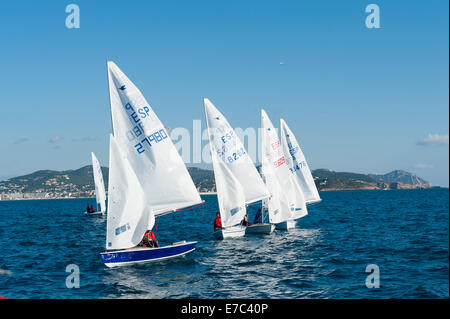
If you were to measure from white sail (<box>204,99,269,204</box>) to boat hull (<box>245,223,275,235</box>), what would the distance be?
8.15ft

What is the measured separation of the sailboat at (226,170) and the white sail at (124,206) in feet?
32.8

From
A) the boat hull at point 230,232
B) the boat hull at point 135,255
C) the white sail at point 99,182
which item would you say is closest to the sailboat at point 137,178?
the boat hull at point 135,255

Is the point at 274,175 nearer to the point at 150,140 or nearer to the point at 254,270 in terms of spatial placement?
the point at 150,140

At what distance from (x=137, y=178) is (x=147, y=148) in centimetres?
188

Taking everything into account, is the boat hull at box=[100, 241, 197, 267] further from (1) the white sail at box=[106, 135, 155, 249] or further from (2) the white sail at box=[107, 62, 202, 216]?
(2) the white sail at box=[107, 62, 202, 216]

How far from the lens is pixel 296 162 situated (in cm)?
4509

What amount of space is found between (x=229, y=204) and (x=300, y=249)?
22.3 feet

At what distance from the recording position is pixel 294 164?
44.9m

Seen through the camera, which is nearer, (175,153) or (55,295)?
(55,295)

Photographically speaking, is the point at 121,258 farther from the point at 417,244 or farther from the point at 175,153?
the point at 417,244

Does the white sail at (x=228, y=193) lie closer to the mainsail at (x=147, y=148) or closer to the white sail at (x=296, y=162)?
the mainsail at (x=147, y=148)

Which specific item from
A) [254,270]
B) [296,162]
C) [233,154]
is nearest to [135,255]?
[254,270]

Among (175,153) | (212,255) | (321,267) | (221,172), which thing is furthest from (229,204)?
(321,267)

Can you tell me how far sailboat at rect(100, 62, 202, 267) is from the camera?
834 inches
